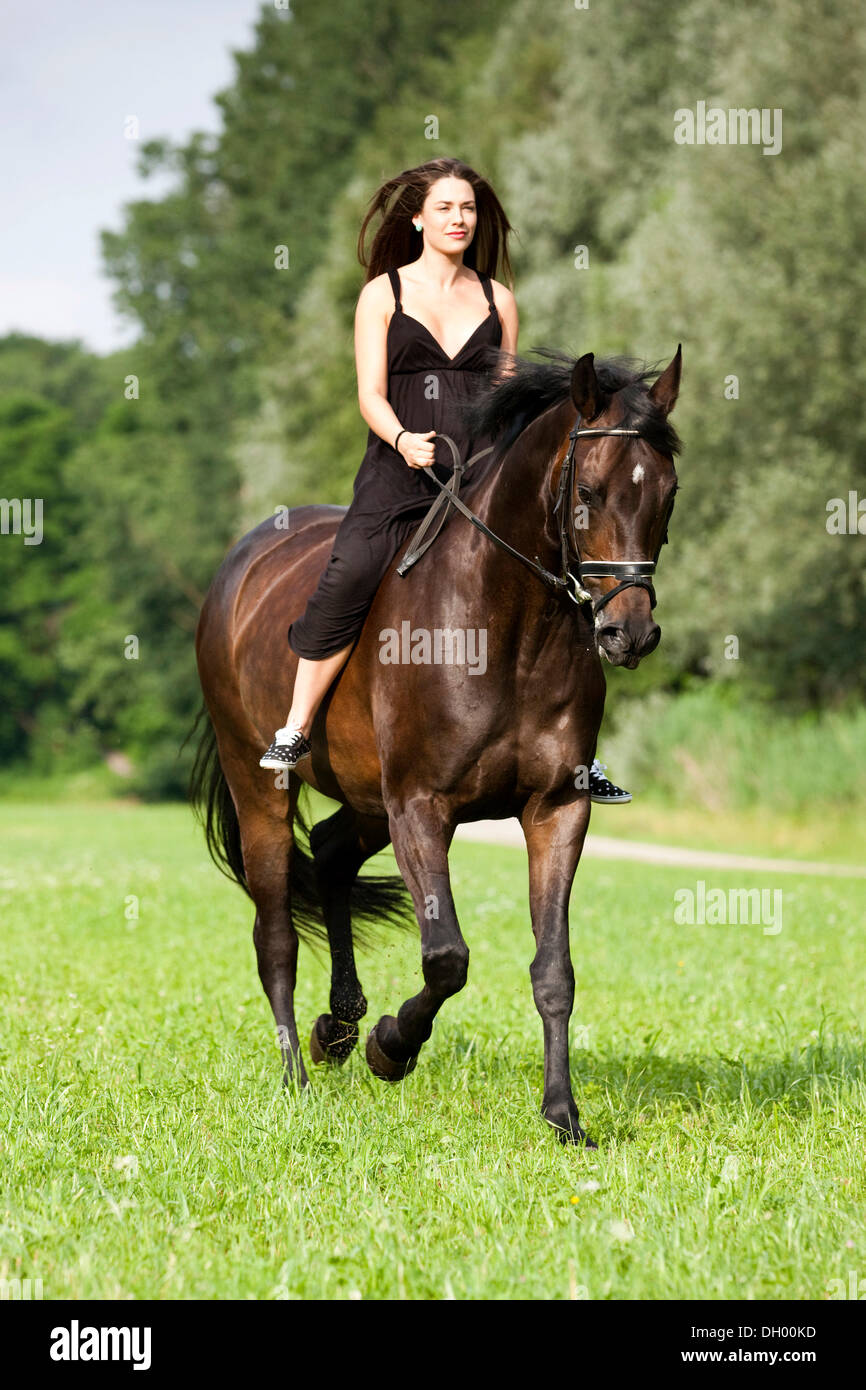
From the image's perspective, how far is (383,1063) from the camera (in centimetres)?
606

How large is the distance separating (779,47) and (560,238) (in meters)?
10.5

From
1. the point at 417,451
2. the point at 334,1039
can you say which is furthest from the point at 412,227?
the point at 334,1039

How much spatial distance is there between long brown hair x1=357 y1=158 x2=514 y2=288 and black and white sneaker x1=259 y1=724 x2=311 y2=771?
197 cm

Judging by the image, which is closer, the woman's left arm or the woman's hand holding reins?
the woman's hand holding reins

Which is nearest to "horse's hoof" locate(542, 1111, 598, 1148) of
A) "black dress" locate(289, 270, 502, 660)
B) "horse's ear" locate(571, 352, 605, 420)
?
"black dress" locate(289, 270, 502, 660)

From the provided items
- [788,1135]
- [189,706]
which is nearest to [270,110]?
[189,706]

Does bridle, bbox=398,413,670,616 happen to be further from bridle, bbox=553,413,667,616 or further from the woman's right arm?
the woman's right arm

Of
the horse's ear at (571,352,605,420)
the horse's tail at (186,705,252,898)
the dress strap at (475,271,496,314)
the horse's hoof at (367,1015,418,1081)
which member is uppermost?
the dress strap at (475,271,496,314)

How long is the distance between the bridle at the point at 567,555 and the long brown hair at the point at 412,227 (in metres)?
0.95

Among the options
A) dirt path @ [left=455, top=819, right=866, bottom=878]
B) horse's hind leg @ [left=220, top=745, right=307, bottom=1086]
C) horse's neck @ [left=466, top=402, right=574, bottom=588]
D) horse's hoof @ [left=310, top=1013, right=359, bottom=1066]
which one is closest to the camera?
horse's neck @ [left=466, top=402, right=574, bottom=588]

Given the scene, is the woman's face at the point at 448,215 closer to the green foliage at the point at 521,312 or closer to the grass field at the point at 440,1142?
the grass field at the point at 440,1142

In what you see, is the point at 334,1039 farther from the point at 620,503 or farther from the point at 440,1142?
the point at 620,503

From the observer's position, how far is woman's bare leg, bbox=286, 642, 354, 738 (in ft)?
20.9

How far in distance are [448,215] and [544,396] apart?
3.16 feet
